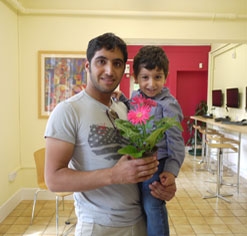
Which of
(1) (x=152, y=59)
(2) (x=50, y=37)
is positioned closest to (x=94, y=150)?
(1) (x=152, y=59)

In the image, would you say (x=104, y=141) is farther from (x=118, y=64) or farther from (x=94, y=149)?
(x=118, y=64)

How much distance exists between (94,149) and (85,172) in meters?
0.11

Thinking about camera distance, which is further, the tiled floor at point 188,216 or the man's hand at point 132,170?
the tiled floor at point 188,216

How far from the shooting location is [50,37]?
336 centimetres

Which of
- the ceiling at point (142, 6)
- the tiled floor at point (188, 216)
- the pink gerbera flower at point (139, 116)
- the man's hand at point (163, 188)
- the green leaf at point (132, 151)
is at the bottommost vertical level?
the tiled floor at point (188, 216)

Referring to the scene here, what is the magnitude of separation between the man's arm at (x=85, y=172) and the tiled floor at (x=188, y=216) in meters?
2.21

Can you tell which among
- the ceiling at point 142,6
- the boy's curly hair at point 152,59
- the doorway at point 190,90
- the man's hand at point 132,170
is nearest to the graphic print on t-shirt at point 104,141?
the man's hand at point 132,170

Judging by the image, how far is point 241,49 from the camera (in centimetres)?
515

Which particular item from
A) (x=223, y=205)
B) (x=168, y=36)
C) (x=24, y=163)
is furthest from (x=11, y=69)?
(x=223, y=205)

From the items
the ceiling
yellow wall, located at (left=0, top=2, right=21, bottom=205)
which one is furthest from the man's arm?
the ceiling

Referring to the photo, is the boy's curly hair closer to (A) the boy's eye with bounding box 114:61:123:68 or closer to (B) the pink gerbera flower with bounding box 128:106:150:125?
(A) the boy's eye with bounding box 114:61:123:68

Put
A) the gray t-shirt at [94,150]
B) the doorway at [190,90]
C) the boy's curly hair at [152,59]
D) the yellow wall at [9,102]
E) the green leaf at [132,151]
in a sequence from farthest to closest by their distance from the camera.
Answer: the doorway at [190,90]
the yellow wall at [9,102]
the boy's curly hair at [152,59]
the gray t-shirt at [94,150]
the green leaf at [132,151]

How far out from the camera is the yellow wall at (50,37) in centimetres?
332

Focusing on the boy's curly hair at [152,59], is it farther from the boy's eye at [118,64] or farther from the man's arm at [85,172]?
the man's arm at [85,172]
